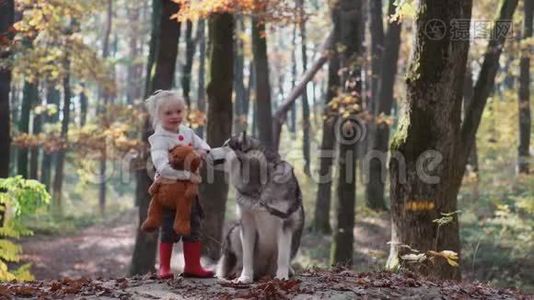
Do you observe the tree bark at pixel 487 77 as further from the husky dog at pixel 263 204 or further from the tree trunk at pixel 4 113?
the tree trunk at pixel 4 113

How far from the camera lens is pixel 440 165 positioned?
269 inches

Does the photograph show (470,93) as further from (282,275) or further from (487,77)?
(282,275)

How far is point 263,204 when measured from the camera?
18.3 ft

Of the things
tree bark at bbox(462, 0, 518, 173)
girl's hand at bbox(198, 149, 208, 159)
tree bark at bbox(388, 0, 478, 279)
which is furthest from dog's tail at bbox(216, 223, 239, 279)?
tree bark at bbox(462, 0, 518, 173)

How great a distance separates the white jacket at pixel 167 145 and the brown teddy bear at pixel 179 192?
54mm

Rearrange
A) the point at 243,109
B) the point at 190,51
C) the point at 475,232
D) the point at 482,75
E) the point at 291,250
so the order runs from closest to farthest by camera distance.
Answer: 1. the point at 291,250
2. the point at 482,75
3. the point at 475,232
4. the point at 190,51
5. the point at 243,109

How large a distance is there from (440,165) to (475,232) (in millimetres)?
10563

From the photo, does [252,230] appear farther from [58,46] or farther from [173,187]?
[58,46]

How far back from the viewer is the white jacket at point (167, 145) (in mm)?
5707

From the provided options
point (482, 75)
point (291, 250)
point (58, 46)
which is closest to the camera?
point (291, 250)

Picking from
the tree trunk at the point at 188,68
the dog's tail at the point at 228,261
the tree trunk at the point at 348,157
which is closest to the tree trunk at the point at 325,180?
the tree trunk at the point at 348,157

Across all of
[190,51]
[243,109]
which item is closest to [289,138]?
[243,109]

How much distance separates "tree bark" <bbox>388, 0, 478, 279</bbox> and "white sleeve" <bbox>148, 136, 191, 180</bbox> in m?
2.63

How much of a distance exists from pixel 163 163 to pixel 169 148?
0.19 metres
